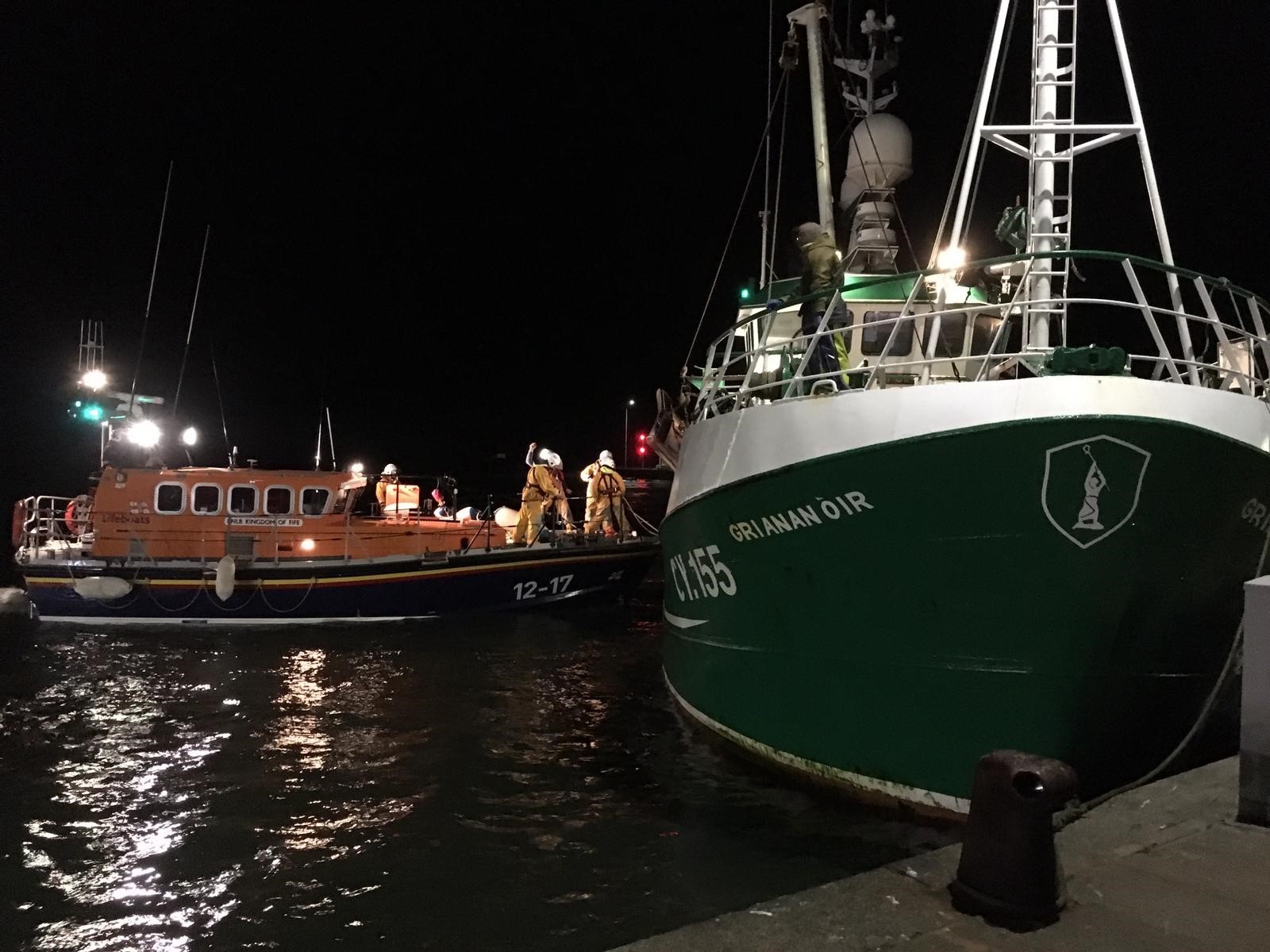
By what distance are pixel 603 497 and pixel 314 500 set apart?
5.34m

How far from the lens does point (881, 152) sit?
1013 centimetres

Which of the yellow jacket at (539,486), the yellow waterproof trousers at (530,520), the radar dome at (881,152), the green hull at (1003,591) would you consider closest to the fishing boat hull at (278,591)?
the yellow waterproof trousers at (530,520)

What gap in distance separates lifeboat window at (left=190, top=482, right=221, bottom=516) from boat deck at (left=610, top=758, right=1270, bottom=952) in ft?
48.1

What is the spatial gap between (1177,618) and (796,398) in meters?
2.76

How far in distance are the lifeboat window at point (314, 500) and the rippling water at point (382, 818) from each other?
532 cm

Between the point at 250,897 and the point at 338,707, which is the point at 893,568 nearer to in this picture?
the point at 250,897

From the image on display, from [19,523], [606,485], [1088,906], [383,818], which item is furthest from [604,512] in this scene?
[1088,906]

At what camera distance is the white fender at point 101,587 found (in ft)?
47.4

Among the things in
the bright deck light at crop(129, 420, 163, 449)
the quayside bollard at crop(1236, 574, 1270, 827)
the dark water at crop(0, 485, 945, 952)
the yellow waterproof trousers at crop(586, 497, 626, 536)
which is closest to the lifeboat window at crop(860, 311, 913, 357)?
the dark water at crop(0, 485, 945, 952)

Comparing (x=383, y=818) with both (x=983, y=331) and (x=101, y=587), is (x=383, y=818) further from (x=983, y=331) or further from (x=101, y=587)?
(x=101, y=587)

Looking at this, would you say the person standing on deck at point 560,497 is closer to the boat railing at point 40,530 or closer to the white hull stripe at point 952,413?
the boat railing at point 40,530

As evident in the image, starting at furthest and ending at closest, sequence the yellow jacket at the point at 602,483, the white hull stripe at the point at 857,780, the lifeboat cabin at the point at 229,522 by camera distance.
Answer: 1. the yellow jacket at the point at 602,483
2. the lifeboat cabin at the point at 229,522
3. the white hull stripe at the point at 857,780

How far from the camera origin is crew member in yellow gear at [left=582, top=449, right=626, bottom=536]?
16.9 metres

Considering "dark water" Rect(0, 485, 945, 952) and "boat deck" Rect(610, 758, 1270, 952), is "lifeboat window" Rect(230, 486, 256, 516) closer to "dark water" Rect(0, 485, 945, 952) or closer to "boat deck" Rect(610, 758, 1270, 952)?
"dark water" Rect(0, 485, 945, 952)
